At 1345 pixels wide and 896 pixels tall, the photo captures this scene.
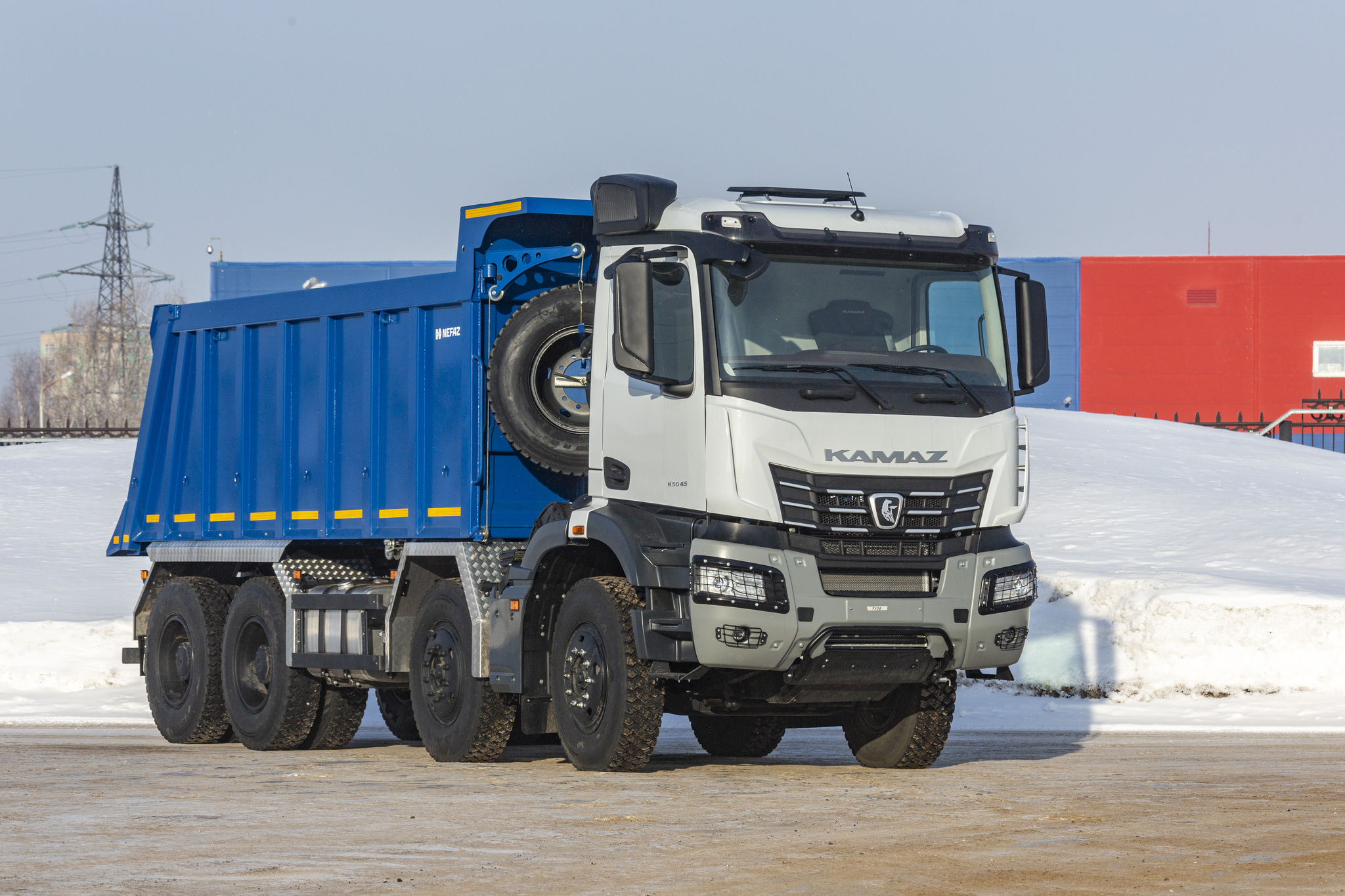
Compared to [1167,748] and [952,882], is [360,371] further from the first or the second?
[952,882]

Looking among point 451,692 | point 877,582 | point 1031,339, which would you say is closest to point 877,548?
point 877,582

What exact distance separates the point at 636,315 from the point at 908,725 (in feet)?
11.3

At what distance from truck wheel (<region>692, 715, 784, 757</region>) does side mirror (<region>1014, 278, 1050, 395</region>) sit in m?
3.97

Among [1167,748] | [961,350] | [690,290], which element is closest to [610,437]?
[690,290]

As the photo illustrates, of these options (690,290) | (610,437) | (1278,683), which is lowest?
(1278,683)

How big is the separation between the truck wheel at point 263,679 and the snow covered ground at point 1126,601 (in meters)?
3.50

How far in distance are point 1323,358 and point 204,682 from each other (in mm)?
42667

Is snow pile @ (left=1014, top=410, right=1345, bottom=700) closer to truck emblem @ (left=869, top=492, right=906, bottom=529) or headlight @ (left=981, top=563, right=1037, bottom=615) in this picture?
headlight @ (left=981, top=563, right=1037, bottom=615)

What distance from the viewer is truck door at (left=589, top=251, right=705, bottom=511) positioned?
392 inches

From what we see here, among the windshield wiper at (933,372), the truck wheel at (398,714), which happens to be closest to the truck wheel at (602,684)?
the windshield wiper at (933,372)

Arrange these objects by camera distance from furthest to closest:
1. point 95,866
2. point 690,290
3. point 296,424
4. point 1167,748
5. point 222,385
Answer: point 222,385 → point 296,424 → point 1167,748 → point 690,290 → point 95,866

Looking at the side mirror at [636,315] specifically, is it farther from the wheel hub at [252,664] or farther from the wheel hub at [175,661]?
the wheel hub at [175,661]

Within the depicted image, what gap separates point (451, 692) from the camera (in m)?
12.3

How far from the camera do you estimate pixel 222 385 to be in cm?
1542
